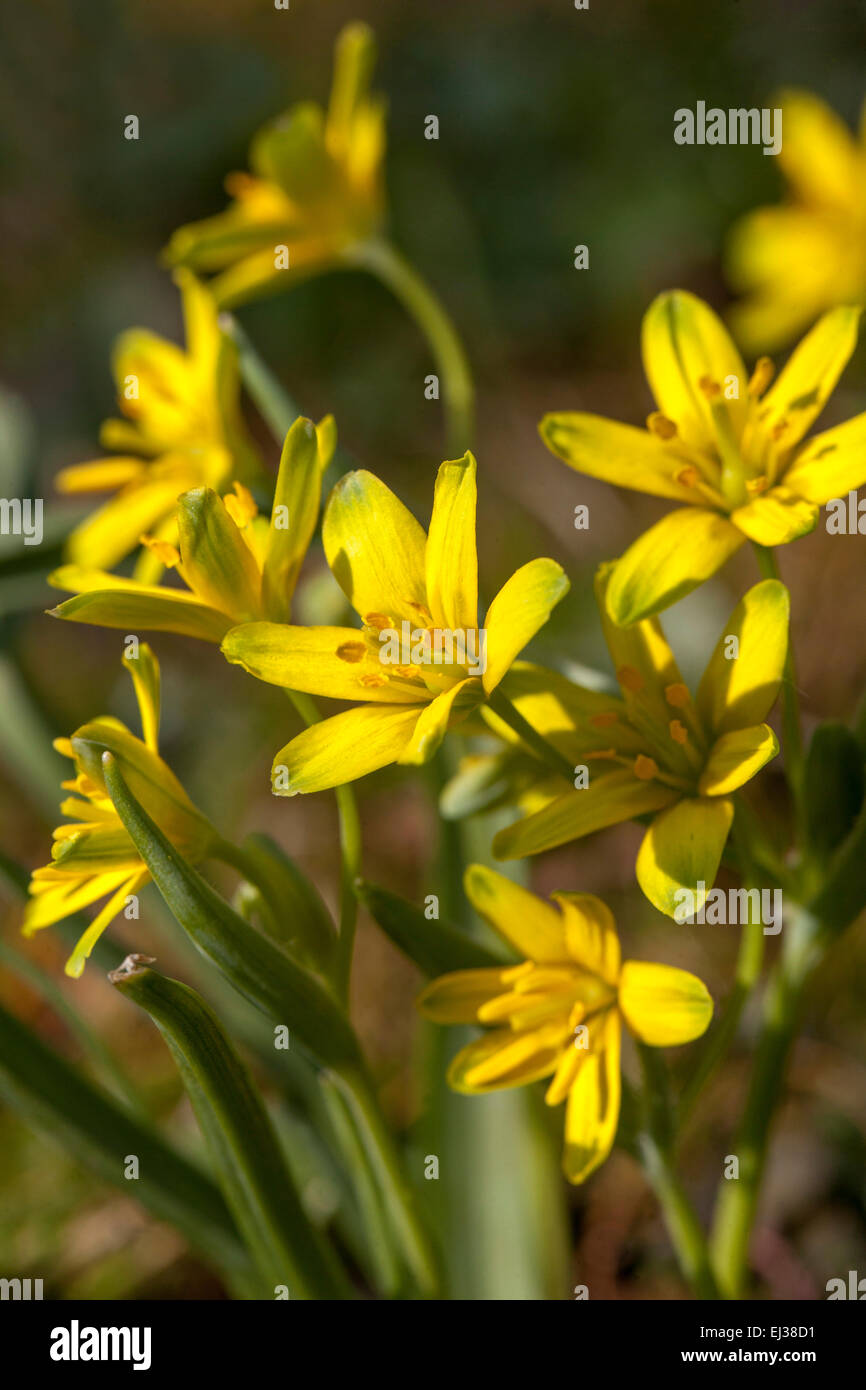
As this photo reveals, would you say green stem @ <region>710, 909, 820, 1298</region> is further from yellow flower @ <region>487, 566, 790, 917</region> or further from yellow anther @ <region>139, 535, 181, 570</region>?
yellow anther @ <region>139, 535, 181, 570</region>

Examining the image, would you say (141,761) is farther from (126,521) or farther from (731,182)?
(731,182)

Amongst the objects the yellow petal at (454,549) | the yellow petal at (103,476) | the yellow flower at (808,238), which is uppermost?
the yellow flower at (808,238)

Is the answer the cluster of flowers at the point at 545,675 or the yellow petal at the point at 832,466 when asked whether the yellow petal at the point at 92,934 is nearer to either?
the cluster of flowers at the point at 545,675

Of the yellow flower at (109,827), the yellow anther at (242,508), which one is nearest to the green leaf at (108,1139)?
the yellow flower at (109,827)

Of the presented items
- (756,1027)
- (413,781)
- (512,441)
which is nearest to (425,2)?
(512,441)
